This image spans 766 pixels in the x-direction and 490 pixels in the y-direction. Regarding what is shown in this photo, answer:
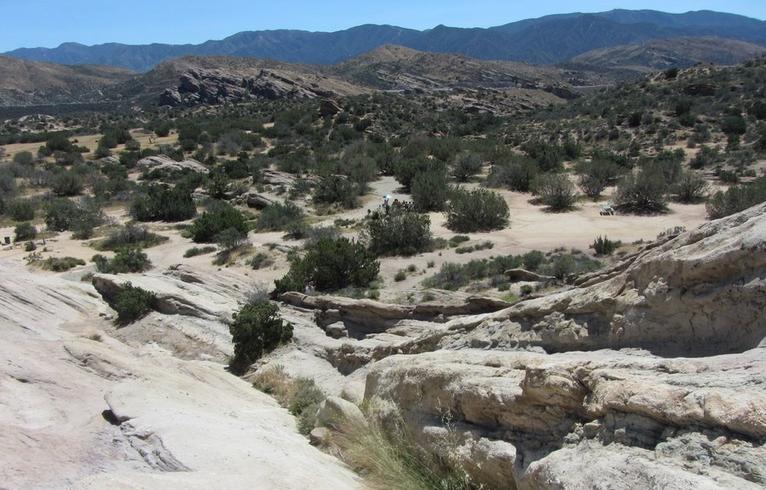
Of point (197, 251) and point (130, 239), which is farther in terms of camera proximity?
point (130, 239)

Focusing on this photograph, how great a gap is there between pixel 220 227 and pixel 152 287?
10.8 meters

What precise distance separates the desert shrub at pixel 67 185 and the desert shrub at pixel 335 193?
45.9 feet

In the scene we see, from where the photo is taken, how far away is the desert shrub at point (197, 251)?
2242 cm

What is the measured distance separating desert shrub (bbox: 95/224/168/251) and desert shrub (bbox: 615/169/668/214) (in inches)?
757

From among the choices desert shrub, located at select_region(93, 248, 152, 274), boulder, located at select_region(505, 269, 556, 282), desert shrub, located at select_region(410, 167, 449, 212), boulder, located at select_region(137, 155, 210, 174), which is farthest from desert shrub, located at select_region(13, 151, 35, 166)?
boulder, located at select_region(505, 269, 556, 282)

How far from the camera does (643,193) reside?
86.3 ft

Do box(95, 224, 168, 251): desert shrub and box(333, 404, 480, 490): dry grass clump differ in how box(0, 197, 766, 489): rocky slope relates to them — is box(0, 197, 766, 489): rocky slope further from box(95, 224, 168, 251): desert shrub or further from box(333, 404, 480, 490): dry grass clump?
box(95, 224, 168, 251): desert shrub

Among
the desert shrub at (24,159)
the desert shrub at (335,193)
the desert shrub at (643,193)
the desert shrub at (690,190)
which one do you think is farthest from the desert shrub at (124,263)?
the desert shrub at (24,159)

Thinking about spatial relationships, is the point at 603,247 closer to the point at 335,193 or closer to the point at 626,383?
the point at 335,193

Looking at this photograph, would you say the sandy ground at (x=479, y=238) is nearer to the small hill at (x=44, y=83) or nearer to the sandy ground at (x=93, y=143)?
the sandy ground at (x=93, y=143)

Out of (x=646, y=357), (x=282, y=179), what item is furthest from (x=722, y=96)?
(x=646, y=357)

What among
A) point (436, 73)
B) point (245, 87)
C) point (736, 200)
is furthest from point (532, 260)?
point (436, 73)

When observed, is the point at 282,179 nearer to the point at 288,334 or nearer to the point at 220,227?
the point at 220,227

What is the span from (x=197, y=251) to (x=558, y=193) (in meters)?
15.7
